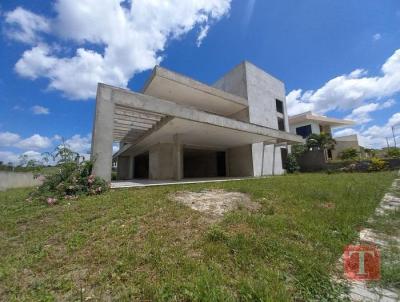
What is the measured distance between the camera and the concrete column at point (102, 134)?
7770mm

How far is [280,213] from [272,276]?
2473 mm

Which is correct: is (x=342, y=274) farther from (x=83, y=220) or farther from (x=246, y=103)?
(x=246, y=103)

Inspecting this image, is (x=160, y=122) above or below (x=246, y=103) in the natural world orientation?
below

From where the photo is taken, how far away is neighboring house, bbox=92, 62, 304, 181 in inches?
336

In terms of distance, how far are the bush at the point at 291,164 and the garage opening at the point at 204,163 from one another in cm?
728

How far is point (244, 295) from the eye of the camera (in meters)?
1.99

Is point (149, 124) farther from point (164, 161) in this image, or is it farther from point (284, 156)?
point (284, 156)

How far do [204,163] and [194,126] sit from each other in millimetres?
10866

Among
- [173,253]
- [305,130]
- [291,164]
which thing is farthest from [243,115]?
[305,130]

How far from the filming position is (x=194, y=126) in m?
11.9

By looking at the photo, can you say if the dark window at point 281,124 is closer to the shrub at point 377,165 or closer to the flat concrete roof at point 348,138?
the shrub at point 377,165

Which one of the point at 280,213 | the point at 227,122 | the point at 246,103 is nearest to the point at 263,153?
the point at 246,103

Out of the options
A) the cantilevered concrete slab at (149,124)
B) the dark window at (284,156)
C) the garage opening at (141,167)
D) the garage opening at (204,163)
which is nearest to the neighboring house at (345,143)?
the dark window at (284,156)

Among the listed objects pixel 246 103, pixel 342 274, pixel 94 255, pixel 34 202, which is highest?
pixel 246 103
